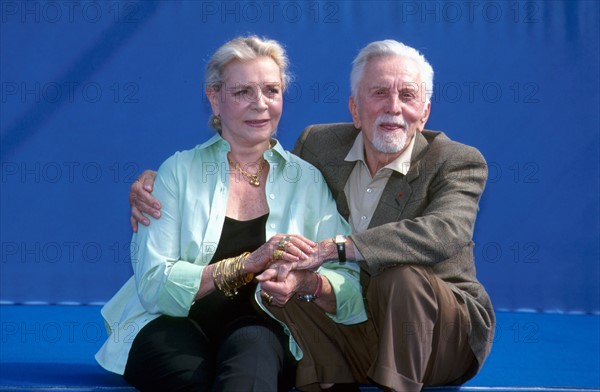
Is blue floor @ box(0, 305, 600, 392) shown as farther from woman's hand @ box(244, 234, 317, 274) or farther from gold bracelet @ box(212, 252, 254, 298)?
woman's hand @ box(244, 234, 317, 274)

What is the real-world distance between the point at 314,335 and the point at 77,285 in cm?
211

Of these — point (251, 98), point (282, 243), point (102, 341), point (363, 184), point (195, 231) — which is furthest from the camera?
point (102, 341)

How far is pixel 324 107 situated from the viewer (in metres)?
4.21

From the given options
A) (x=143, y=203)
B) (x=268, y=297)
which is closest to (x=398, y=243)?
(x=268, y=297)

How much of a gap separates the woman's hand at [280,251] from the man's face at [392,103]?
44cm

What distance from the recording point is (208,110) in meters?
4.16

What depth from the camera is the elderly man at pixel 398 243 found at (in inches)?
88.5

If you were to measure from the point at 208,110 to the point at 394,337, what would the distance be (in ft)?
7.15

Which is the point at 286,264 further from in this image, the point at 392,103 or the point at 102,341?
the point at 102,341

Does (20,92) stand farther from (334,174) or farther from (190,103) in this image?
(334,174)

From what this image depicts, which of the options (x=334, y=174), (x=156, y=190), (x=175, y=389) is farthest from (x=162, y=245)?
(x=334, y=174)

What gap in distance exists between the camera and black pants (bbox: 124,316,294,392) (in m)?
2.12

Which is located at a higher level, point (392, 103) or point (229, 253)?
point (392, 103)

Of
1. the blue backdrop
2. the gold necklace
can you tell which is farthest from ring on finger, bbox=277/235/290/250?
the blue backdrop
